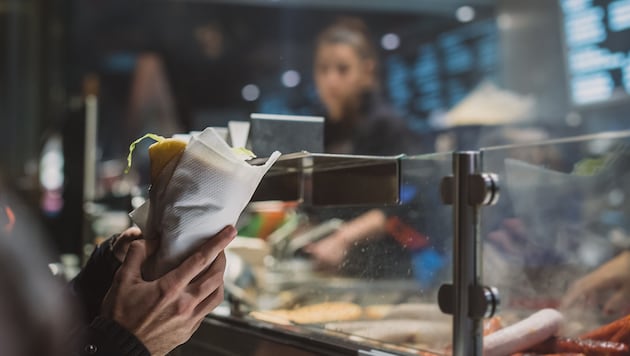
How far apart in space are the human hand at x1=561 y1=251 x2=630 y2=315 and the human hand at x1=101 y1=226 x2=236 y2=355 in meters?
0.96

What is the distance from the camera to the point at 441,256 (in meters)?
1.56

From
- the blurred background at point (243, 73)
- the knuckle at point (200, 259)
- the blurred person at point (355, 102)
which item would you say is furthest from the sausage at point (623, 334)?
the blurred person at point (355, 102)

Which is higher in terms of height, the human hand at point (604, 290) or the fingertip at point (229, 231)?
the fingertip at point (229, 231)

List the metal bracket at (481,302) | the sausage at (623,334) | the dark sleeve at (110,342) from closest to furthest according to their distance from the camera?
1. the dark sleeve at (110,342)
2. the metal bracket at (481,302)
3. the sausage at (623,334)

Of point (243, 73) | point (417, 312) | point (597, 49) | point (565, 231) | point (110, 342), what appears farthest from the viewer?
point (243, 73)

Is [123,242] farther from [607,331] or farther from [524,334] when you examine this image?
[607,331]

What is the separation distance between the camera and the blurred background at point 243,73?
3.71 m

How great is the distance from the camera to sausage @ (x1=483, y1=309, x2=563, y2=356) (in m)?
1.54

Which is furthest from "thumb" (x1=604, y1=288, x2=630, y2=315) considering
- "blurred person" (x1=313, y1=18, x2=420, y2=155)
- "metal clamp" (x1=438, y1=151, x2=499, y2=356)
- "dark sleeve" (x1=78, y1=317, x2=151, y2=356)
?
"blurred person" (x1=313, y1=18, x2=420, y2=155)

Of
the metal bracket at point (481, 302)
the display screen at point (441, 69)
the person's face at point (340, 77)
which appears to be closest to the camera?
the metal bracket at point (481, 302)

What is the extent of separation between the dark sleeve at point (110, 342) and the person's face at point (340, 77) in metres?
2.66

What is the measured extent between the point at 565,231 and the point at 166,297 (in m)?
1.28

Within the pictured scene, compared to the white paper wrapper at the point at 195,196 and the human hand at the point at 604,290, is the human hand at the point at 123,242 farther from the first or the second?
the human hand at the point at 604,290

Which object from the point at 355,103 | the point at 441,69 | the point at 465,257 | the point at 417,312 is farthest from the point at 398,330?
the point at 441,69
